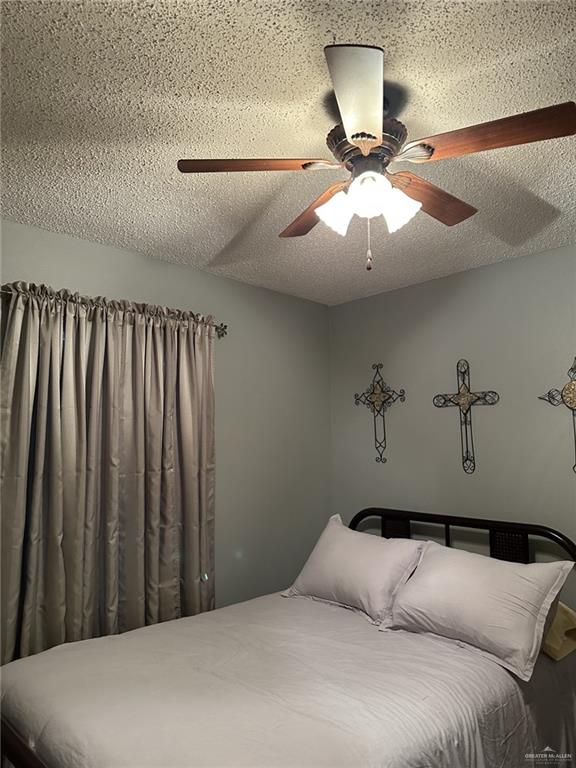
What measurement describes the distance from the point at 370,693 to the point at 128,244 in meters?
2.28

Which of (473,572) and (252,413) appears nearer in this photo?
(473,572)

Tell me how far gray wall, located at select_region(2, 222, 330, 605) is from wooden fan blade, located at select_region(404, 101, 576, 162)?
1820mm

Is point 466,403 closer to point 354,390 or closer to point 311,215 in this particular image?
point 354,390

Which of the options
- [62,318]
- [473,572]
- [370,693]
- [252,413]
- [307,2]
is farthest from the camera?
[252,413]

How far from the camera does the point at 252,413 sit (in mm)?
3371

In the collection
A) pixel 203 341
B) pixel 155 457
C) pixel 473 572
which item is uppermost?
pixel 203 341

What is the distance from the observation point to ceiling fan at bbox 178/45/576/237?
120 cm

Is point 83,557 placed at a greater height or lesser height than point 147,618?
greater

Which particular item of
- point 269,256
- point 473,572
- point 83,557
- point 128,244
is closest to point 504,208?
point 269,256

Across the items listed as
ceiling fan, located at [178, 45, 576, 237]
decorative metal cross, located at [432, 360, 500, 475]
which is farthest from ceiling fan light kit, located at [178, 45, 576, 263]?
decorative metal cross, located at [432, 360, 500, 475]

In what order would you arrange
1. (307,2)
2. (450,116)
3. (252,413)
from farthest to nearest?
(252,413)
(450,116)
(307,2)

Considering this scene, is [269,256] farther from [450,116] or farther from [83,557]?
[83,557]

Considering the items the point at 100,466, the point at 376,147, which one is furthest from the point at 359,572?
the point at 376,147

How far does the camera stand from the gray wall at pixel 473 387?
2.79m
